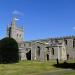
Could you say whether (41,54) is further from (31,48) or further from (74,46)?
(74,46)

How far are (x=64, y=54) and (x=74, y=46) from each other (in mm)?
5546

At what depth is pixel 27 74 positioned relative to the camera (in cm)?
Result: 3434

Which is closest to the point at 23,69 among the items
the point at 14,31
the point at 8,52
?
the point at 8,52

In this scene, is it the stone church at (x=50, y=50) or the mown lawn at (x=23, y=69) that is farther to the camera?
the stone church at (x=50, y=50)

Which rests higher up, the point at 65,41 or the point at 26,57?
the point at 65,41

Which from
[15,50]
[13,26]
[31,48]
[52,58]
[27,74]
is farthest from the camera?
[13,26]

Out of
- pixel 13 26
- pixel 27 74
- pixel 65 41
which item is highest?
pixel 13 26

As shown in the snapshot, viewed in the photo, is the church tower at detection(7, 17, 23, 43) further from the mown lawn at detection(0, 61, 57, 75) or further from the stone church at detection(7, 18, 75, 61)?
the mown lawn at detection(0, 61, 57, 75)

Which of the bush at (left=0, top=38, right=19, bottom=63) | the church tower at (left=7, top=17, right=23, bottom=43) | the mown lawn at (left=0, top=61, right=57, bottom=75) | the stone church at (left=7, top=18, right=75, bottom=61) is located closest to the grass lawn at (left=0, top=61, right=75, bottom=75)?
the mown lawn at (left=0, top=61, right=57, bottom=75)

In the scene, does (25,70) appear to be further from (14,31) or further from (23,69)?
(14,31)

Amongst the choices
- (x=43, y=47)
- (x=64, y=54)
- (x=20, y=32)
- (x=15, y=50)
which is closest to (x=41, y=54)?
(x=43, y=47)

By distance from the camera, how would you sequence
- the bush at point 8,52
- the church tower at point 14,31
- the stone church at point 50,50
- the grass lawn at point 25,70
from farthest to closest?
the church tower at point 14,31 < the stone church at point 50,50 < the bush at point 8,52 < the grass lawn at point 25,70

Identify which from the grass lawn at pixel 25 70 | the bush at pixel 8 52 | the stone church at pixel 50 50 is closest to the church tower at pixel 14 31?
the stone church at pixel 50 50

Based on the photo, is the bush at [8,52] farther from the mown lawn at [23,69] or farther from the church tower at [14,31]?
the church tower at [14,31]
